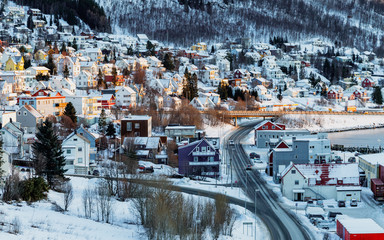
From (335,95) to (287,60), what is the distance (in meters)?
17.3

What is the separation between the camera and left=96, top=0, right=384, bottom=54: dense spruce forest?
10000cm

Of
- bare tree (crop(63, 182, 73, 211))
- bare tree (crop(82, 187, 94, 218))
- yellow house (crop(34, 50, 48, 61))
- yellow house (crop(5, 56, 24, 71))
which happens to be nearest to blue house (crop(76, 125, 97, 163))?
bare tree (crop(82, 187, 94, 218))

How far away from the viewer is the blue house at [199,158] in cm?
2995

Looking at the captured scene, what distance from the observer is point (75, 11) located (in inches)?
3647

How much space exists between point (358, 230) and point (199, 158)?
12.1 meters

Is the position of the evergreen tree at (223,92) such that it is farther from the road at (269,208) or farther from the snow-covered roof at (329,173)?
the snow-covered roof at (329,173)

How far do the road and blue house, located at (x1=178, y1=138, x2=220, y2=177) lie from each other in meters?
1.44

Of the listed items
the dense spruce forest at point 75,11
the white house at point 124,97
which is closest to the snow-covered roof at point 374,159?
the white house at point 124,97

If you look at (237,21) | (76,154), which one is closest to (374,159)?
(76,154)

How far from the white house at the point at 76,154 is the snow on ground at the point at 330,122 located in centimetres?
2608

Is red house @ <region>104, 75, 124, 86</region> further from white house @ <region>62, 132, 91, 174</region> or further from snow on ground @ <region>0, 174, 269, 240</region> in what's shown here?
snow on ground @ <region>0, 174, 269, 240</region>

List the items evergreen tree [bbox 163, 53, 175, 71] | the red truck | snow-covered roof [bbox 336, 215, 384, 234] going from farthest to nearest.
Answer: evergreen tree [bbox 163, 53, 175, 71] → the red truck → snow-covered roof [bbox 336, 215, 384, 234]

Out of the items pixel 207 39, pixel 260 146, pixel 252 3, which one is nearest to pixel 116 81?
pixel 260 146

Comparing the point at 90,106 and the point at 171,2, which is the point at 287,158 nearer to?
the point at 90,106
